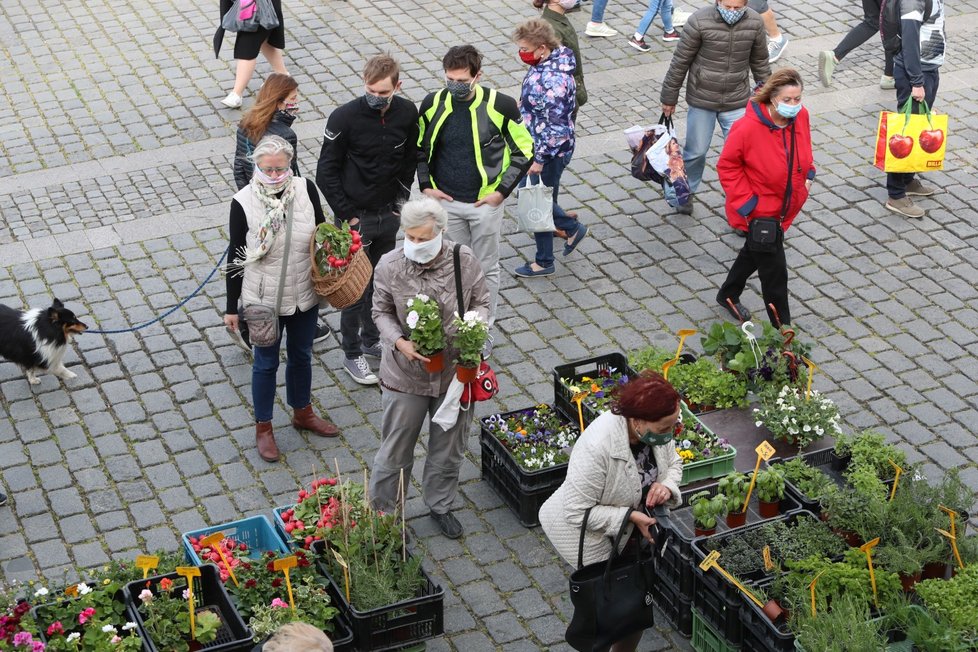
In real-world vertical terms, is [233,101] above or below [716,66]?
below

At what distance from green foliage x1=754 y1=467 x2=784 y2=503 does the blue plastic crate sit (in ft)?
8.05

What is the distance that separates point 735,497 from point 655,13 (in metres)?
7.91

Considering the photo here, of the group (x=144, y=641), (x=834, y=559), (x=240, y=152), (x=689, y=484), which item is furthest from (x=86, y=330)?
(x=834, y=559)

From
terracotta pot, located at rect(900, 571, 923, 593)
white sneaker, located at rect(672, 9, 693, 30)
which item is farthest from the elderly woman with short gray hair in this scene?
white sneaker, located at rect(672, 9, 693, 30)

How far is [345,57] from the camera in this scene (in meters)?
12.9

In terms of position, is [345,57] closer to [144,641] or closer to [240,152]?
[240,152]

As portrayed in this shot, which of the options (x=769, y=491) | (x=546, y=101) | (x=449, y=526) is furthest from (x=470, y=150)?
(x=769, y=491)

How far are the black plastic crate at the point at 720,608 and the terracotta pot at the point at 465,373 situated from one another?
4.88 ft

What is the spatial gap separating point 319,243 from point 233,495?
1.57 meters

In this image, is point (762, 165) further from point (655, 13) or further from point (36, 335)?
point (655, 13)

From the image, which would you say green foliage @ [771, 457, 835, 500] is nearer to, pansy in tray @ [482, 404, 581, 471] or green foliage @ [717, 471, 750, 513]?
green foliage @ [717, 471, 750, 513]

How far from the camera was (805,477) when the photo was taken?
675 cm

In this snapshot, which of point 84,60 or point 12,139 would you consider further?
point 84,60

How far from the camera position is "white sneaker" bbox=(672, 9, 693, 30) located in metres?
13.6
